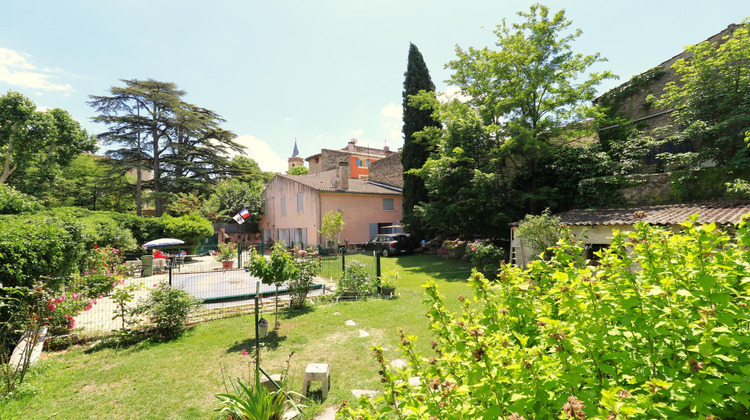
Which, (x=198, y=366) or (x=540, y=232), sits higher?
(x=540, y=232)

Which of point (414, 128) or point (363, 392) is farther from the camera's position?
point (414, 128)

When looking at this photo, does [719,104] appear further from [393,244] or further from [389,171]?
[389,171]

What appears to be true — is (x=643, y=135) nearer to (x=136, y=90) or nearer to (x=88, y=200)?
(x=136, y=90)

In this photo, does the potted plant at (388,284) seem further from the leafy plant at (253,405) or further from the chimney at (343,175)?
the chimney at (343,175)

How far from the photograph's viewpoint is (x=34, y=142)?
63.3 ft

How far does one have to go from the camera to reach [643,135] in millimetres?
15703

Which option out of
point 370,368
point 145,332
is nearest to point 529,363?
point 370,368

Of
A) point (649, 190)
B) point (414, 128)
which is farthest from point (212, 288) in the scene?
point (649, 190)

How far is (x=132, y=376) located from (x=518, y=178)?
18003mm

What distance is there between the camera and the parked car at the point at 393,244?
2116 cm

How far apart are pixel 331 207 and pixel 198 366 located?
62.8 ft

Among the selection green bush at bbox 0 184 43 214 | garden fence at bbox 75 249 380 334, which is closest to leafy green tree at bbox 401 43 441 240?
garden fence at bbox 75 249 380 334

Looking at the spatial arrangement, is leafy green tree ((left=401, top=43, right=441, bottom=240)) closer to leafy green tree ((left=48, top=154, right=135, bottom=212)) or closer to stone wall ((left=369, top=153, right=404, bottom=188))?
stone wall ((left=369, top=153, right=404, bottom=188))

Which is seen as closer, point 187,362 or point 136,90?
point 187,362
